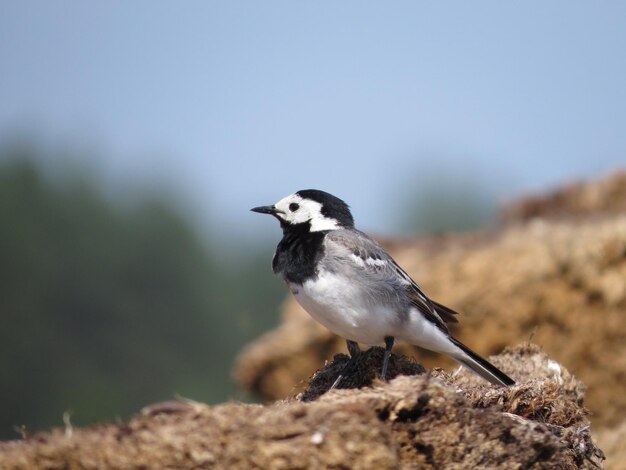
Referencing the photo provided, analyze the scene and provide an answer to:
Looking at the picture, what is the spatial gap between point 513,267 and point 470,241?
7.04ft

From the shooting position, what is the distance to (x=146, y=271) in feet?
170

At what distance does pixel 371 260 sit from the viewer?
7.77m

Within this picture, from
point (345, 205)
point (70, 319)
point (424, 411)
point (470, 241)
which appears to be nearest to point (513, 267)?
point (470, 241)

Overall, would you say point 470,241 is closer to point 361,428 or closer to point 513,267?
point 513,267

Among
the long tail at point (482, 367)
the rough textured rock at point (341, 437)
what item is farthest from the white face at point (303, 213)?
the rough textured rock at point (341, 437)

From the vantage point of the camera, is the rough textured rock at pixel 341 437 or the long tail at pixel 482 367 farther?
the long tail at pixel 482 367

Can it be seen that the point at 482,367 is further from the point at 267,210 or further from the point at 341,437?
the point at 341,437

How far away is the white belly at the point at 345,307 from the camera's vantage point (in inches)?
295

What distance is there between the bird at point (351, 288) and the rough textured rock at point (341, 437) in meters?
1.00

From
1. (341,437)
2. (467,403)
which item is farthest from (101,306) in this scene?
(341,437)

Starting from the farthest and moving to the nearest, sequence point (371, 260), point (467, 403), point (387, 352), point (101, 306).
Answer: point (101, 306) < point (371, 260) < point (387, 352) < point (467, 403)

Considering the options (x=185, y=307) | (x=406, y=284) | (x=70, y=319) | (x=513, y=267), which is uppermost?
(x=185, y=307)

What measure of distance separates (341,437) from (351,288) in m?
2.53

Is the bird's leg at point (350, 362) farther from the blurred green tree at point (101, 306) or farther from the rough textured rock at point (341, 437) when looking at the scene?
the blurred green tree at point (101, 306)
